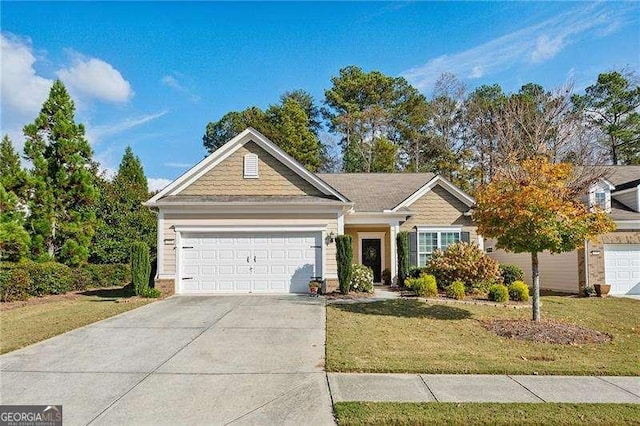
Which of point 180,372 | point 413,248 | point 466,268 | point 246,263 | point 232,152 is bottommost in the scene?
point 180,372

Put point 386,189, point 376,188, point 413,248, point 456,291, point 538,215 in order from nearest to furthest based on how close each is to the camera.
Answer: point 538,215 → point 456,291 → point 413,248 → point 386,189 → point 376,188

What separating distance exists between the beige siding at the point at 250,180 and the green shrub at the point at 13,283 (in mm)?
6190

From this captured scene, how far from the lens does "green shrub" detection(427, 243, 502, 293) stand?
574 inches

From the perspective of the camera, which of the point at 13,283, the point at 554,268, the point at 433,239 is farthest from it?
the point at 554,268

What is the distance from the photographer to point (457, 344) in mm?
8188

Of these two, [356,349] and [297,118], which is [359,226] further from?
[297,118]

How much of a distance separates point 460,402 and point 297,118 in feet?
112

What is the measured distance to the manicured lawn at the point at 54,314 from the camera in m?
8.73

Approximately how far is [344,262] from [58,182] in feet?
41.8

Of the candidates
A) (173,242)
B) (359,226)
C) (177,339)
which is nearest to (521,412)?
(177,339)

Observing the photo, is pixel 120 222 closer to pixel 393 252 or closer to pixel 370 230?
pixel 370 230

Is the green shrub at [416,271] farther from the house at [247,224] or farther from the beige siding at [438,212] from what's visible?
the house at [247,224]

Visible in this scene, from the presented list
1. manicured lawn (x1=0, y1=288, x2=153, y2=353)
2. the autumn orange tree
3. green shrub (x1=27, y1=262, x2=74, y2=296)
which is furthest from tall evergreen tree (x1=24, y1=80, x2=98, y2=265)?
the autumn orange tree

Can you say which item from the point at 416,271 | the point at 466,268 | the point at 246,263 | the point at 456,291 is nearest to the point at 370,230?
the point at 416,271
